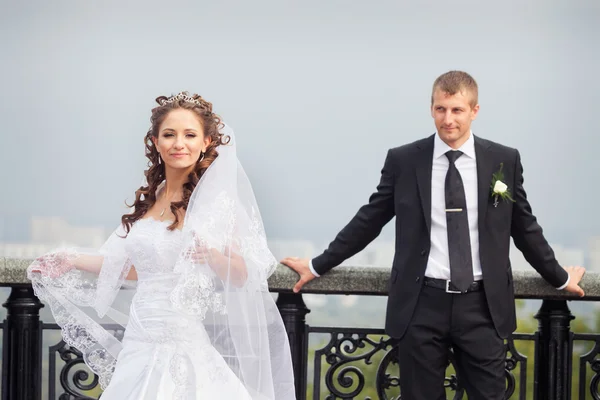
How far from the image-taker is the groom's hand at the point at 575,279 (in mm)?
4160

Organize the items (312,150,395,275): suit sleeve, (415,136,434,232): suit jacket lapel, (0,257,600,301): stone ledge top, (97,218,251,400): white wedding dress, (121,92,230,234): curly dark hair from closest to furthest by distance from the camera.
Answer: (97,218,251,400): white wedding dress < (121,92,230,234): curly dark hair < (415,136,434,232): suit jacket lapel < (312,150,395,275): suit sleeve < (0,257,600,301): stone ledge top

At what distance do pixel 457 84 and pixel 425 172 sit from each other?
0.42m

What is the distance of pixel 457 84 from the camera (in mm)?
3801

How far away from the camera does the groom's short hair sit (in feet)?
12.5

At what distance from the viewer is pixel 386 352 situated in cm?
432

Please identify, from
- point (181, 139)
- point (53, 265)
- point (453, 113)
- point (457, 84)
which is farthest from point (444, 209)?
point (53, 265)

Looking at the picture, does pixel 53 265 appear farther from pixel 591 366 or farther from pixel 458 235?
pixel 591 366

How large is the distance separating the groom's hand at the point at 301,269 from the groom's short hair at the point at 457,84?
41.1 inches

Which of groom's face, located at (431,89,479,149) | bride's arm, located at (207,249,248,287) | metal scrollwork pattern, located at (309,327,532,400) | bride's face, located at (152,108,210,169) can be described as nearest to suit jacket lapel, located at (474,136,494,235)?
groom's face, located at (431,89,479,149)

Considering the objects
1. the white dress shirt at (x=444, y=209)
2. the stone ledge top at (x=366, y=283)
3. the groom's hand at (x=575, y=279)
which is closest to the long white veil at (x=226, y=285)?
the stone ledge top at (x=366, y=283)

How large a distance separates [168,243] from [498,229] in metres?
1.46

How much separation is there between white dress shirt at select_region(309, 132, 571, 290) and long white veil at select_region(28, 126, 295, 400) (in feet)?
2.52

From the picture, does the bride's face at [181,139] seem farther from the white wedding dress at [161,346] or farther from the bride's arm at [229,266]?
the bride's arm at [229,266]

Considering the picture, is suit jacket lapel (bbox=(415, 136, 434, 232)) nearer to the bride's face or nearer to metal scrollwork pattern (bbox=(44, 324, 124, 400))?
the bride's face
